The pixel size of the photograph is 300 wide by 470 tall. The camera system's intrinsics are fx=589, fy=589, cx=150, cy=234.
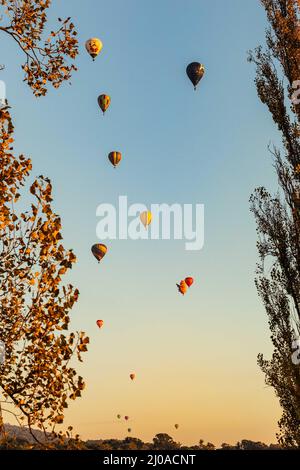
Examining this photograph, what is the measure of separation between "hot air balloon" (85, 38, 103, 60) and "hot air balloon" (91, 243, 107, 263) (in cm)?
1038

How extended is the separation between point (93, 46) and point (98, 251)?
1124cm

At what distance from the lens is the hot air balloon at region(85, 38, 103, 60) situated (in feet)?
105

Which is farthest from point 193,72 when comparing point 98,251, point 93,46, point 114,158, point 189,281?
point 189,281

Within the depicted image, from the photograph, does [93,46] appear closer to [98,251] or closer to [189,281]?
[98,251]

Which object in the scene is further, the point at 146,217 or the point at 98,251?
the point at 146,217

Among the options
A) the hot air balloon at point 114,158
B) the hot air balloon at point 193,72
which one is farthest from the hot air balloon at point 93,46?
the hot air balloon at point 114,158

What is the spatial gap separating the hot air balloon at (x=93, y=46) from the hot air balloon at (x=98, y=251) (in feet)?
34.1

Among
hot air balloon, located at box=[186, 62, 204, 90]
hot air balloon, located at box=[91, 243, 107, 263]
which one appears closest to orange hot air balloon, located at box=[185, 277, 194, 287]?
hot air balloon, located at box=[91, 243, 107, 263]

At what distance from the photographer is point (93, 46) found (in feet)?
106

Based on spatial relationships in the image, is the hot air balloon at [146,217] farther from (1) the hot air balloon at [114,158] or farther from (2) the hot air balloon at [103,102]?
(2) the hot air balloon at [103,102]

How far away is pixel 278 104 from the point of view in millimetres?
21359
